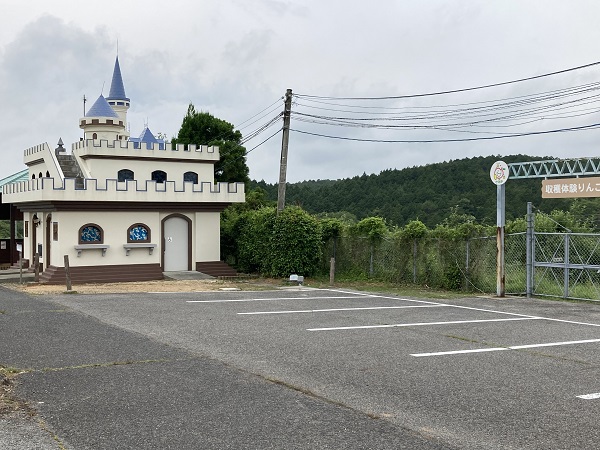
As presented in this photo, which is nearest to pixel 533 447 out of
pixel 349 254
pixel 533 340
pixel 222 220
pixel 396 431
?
pixel 396 431

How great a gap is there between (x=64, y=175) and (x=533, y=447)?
26.8 m

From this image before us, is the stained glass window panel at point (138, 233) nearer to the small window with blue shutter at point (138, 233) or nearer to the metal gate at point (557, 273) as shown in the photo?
the small window with blue shutter at point (138, 233)

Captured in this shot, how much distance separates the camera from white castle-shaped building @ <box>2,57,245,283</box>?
27.7m

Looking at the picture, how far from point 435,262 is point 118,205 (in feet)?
43.5

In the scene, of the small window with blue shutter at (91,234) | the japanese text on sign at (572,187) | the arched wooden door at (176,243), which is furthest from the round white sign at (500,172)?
the small window with blue shutter at (91,234)

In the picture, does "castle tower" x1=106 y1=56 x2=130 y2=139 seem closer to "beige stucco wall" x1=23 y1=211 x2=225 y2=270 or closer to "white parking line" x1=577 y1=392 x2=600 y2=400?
"beige stucco wall" x1=23 y1=211 x2=225 y2=270

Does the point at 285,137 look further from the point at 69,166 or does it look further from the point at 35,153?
the point at 35,153

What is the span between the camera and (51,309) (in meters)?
16.9

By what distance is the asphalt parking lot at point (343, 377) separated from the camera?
709 cm

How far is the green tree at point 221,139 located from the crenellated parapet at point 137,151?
19.8 metres

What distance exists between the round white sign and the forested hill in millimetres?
21882

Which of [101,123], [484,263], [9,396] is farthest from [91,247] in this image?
[9,396]

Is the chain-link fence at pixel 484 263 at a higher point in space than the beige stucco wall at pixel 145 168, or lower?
lower

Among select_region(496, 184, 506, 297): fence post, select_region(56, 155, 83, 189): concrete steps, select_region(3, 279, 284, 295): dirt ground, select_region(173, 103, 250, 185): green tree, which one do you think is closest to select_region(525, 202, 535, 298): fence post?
select_region(496, 184, 506, 297): fence post
